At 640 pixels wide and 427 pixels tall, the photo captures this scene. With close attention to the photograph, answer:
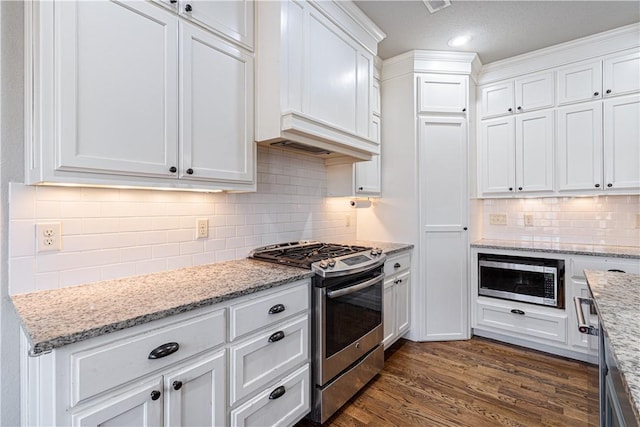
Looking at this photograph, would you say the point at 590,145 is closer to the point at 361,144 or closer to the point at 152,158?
the point at 361,144

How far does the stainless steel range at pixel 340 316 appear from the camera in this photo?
174cm

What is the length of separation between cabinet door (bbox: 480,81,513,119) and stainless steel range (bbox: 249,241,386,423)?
6.73ft

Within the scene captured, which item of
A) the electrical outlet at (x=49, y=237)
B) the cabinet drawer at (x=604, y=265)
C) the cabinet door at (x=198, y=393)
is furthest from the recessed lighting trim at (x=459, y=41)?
the electrical outlet at (x=49, y=237)

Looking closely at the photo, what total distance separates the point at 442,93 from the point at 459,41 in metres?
0.42

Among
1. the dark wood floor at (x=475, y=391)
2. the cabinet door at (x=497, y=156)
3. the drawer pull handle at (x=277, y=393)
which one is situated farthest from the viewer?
the cabinet door at (x=497, y=156)

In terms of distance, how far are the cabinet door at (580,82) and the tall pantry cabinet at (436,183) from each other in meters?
0.79

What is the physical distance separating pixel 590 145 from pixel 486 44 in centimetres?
124

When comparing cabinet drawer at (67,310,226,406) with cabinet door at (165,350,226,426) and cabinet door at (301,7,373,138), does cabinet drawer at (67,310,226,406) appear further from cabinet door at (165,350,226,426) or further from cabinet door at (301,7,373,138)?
cabinet door at (301,7,373,138)

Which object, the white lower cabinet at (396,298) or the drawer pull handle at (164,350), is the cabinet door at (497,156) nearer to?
the white lower cabinet at (396,298)

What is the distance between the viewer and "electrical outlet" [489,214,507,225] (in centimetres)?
332

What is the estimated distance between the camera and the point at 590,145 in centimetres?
268

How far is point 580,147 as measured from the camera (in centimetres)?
273

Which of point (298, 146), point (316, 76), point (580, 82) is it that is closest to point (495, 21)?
point (580, 82)

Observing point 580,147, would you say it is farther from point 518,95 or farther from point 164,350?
point 164,350
